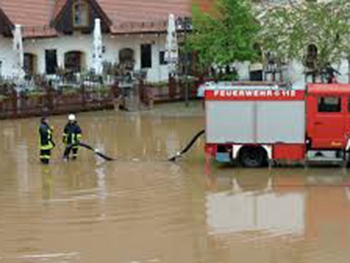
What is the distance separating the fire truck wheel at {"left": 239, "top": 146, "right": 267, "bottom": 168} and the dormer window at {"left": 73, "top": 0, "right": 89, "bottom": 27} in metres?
23.7

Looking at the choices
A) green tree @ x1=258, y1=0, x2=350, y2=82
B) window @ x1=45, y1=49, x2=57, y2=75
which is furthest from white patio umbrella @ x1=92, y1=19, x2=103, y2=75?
green tree @ x1=258, y1=0, x2=350, y2=82

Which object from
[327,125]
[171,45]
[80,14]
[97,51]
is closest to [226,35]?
[171,45]

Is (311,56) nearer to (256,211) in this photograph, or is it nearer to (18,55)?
(18,55)

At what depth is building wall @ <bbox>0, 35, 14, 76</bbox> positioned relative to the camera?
146 feet

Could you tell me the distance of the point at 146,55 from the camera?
48.4 meters

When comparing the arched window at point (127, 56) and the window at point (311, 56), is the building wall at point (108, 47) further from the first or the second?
the window at point (311, 56)

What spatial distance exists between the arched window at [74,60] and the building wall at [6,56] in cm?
319

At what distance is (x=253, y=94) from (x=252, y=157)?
167 cm

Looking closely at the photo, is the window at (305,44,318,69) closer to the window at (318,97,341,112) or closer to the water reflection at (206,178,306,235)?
the window at (318,97,341,112)

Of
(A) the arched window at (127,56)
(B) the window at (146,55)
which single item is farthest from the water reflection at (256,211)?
(B) the window at (146,55)

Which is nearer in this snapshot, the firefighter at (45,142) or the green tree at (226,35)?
the firefighter at (45,142)

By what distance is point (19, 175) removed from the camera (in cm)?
2370

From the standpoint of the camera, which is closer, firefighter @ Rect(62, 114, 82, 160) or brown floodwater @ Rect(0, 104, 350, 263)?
brown floodwater @ Rect(0, 104, 350, 263)

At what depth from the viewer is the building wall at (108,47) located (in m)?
45.7
